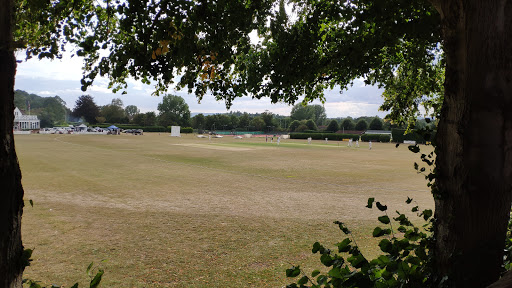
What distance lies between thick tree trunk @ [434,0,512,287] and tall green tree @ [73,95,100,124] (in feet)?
383

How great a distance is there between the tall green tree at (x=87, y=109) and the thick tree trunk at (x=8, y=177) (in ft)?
377

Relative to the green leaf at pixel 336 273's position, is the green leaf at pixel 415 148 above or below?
above

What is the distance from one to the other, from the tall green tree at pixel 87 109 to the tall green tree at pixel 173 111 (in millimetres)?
20680

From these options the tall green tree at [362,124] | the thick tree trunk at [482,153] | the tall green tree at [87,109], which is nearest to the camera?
the thick tree trunk at [482,153]

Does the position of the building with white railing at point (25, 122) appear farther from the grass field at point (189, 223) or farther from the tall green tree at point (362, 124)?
the tall green tree at point (362, 124)

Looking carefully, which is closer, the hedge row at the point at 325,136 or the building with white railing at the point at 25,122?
the hedge row at the point at 325,136

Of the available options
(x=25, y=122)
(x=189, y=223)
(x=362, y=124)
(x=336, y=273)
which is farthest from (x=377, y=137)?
(x=25, y=122)

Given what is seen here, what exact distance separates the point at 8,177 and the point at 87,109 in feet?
380

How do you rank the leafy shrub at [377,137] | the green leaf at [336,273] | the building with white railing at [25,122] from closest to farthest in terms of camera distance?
the green leaf at [336,273], the leafy shrub at [377,137], the building with white railing at [25,122]

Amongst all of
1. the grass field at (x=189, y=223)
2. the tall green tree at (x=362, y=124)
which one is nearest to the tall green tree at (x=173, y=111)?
the tall green tree at (x=362, y=124)

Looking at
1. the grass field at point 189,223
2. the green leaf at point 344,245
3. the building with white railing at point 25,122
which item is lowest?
the grass field at point 189,223

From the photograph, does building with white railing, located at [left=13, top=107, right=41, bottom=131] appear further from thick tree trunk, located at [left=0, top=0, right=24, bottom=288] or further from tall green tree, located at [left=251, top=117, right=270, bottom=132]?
thick tree trunk, located at [left=0, top=0, right=24, bottom=288]

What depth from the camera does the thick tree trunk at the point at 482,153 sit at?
2209 mm

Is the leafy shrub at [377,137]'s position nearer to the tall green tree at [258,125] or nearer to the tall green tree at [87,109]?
the tall green tree at [258,125]
